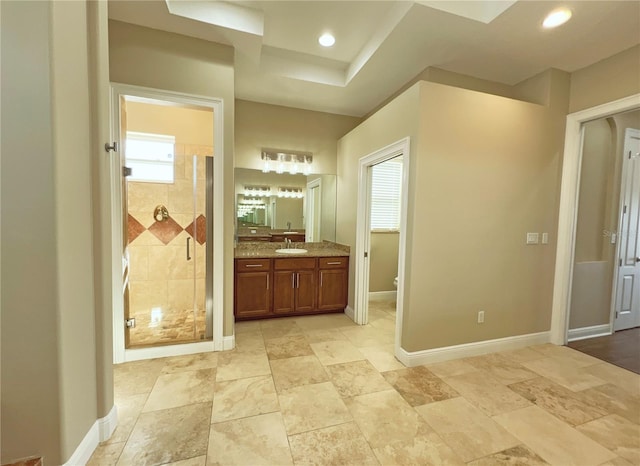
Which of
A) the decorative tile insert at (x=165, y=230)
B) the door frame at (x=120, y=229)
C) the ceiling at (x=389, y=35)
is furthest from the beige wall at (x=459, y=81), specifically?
the decorative tile insert at (x=165, y=230)

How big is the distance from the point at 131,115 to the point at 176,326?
2.83m

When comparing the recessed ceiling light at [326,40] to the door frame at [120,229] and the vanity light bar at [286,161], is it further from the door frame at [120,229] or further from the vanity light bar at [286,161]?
the vanity light bar at [286,161]

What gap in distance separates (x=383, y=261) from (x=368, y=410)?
2.91 meters

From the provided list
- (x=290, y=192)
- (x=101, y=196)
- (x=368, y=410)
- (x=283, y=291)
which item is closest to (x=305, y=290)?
(x=283, y=291)

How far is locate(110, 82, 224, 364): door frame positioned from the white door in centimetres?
484

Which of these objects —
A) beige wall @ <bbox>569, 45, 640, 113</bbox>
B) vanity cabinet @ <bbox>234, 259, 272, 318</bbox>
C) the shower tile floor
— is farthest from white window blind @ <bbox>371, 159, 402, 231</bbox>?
the shower tile floor

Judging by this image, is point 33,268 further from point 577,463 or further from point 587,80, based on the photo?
point 587,80

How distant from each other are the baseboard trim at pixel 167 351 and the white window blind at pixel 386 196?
3.10m

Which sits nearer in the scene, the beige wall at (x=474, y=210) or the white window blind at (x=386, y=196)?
the beige wall at (x=474, y=210)

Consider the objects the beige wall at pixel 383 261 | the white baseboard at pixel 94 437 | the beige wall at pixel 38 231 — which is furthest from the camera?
the beige wall at pixel 383 261

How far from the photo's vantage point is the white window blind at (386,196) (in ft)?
14.8

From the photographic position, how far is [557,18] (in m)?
2.12

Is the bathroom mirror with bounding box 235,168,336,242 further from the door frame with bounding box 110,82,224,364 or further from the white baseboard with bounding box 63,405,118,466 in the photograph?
the white baseboard with bounding box 63,405,118,466

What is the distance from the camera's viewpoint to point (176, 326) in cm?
305
